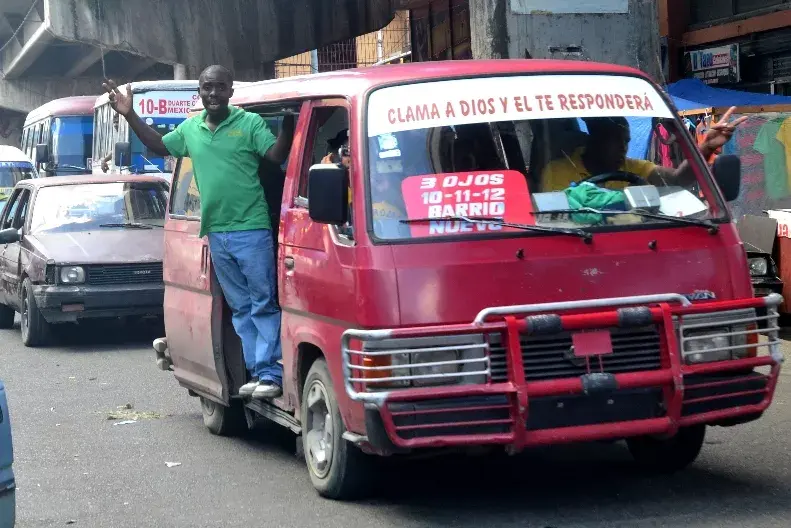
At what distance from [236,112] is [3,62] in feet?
136

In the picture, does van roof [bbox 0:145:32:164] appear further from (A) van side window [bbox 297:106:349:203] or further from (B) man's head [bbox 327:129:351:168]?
(B) man's head [bbox 327:129:351:168]

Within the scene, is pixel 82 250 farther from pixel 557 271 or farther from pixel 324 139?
pixel 557 271

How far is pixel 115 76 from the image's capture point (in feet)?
146

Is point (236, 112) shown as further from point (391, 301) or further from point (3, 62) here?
point (3, 62)

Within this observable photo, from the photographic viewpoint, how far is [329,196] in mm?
5891

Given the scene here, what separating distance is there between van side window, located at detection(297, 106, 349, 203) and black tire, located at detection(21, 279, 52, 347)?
737cm

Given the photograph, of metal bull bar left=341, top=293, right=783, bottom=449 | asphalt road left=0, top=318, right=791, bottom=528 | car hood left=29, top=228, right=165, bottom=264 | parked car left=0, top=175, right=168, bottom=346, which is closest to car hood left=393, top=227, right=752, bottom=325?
metal bull bar left=341, top=293, right=783, bottom=449

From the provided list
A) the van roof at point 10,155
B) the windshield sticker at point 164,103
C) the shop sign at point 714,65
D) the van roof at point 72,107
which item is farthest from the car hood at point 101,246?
the van roof at point 10,155

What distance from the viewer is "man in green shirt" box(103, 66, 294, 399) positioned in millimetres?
7023

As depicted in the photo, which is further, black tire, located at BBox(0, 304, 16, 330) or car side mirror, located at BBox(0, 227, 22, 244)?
black tire, located at BBox(0, 304, 16, 330)

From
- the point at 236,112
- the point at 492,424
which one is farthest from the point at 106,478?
the point at 492,424

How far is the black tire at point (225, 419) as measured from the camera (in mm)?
8211

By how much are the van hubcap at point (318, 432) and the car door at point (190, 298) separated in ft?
4.22

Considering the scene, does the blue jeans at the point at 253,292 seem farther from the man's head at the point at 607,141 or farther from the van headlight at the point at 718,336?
the van headlight at the point at 718,336
